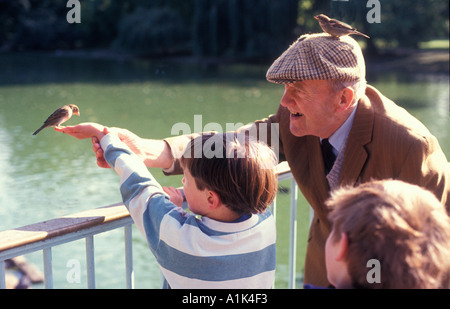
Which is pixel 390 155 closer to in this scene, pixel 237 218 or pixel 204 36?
pixel 237 218

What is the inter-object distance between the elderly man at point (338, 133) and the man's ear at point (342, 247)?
2.57 ft

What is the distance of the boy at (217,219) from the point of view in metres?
1.54

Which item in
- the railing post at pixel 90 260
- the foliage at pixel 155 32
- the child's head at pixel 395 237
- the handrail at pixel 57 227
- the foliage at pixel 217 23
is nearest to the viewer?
the child's head at pixel 395 237

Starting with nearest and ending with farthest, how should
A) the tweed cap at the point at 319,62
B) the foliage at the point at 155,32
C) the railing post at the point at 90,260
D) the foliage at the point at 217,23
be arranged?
the railing post at the point at 90,260, the tweed cap at the point at 319,62, the foliage at the point at 217,23, the foliage at the point at 155,32

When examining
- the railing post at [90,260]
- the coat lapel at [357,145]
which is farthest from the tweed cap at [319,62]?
the railing post at [90,260]

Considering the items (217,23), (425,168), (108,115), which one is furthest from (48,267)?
(217,23)

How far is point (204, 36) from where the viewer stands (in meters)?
26.1

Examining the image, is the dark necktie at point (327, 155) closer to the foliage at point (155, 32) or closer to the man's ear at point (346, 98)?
the man's ear at point (346, 98)

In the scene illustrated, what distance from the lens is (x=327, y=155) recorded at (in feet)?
7.23

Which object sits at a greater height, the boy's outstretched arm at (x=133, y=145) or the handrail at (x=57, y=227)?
the boy's outstretched arm at (x=133, y=145)

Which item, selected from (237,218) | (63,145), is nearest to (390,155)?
(237,218)

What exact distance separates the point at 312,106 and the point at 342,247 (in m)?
0.92

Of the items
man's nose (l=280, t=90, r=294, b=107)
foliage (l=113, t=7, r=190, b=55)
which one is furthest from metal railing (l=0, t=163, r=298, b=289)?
foliage (l=113, t=7, r=190, b=55)
